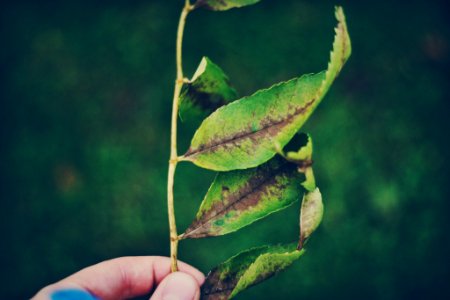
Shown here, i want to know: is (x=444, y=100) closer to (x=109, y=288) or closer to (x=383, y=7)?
(x=383, y=7)

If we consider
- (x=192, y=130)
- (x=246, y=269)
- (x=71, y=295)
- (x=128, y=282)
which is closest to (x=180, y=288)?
(x=246, y=269)

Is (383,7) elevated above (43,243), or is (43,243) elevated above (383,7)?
(383,7)

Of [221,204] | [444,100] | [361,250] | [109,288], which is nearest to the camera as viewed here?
[221,204]

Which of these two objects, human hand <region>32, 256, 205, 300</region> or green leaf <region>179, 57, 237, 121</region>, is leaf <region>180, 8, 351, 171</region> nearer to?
green leaf <region>179, 57, 237, 121</region>

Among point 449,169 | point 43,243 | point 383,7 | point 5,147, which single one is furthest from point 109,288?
point 383,7

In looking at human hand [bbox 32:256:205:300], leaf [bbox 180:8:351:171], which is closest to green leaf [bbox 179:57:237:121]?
leaf [bbox 180:8:351:171]

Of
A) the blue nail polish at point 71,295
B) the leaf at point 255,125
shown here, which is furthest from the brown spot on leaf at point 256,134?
the blue nail polish at point 71,295
